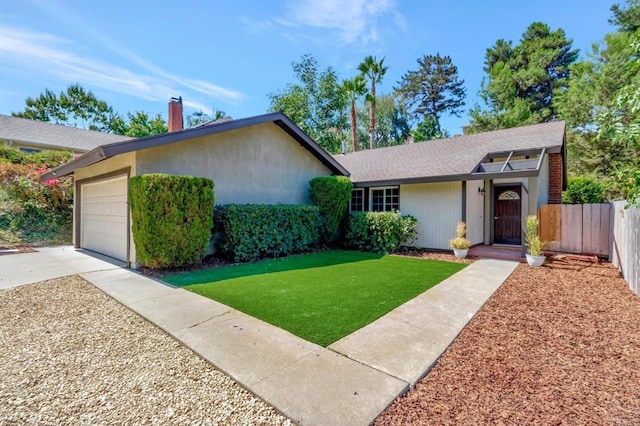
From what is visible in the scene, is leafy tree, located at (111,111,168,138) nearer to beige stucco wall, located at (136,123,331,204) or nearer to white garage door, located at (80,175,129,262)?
white garage door, located at (80,175,129,262)

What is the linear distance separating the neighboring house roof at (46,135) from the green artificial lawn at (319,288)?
19.7 metres

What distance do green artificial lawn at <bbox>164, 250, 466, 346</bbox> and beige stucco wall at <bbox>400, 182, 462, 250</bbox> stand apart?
2202 mm

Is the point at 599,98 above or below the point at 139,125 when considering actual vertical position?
below

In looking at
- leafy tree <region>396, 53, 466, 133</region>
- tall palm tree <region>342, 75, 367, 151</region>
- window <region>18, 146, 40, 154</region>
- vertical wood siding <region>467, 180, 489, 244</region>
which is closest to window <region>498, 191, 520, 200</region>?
vertical wood siding <region>467, 180, 489, 244</region>

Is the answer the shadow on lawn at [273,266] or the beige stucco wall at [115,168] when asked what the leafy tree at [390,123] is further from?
the beige stucco wall at [115,168]

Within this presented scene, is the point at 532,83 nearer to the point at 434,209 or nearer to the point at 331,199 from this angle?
the point at 434,209

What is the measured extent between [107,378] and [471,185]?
38.3ft

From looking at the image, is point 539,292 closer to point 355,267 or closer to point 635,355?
point 635,355

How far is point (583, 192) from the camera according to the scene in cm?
1551

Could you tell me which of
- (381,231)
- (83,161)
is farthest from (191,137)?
(381,231)

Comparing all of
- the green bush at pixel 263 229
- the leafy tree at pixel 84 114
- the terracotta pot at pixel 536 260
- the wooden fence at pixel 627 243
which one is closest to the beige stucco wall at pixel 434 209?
the terracotta pot at pixel 536 260

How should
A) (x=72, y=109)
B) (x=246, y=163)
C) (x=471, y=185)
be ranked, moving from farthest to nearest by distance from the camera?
(x=72, y=109), (x=471, y=185), (x=246, y=163)

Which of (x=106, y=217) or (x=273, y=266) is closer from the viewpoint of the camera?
(x=273, y=266)

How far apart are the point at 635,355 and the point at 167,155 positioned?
957 centimetres
